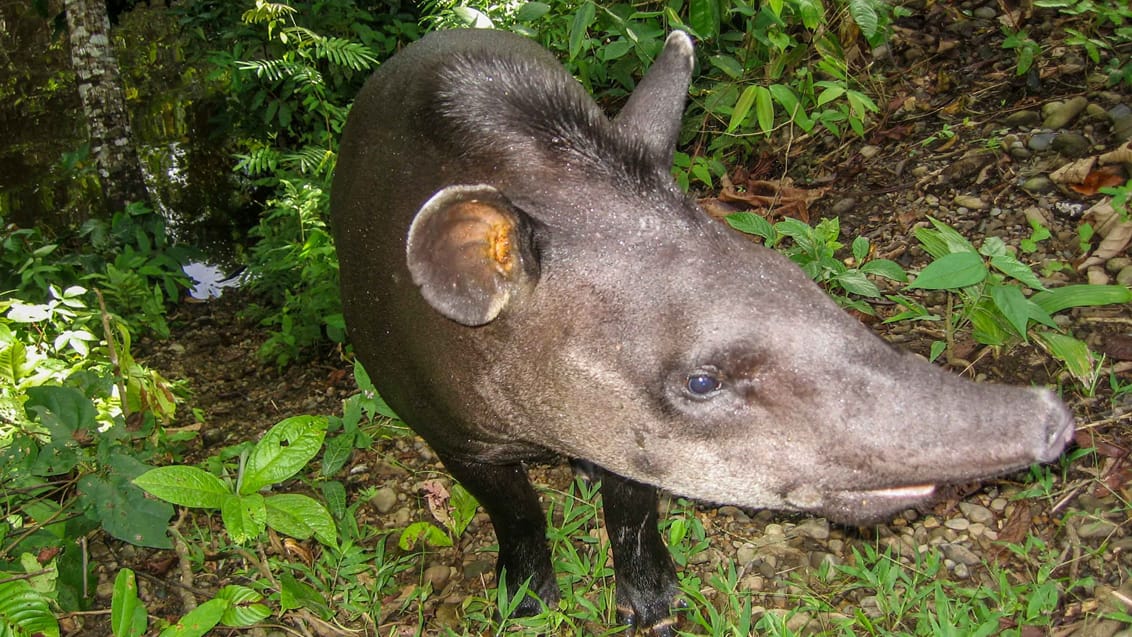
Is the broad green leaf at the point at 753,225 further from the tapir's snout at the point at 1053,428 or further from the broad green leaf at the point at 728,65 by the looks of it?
the tapir's snout at the point at 1053,428

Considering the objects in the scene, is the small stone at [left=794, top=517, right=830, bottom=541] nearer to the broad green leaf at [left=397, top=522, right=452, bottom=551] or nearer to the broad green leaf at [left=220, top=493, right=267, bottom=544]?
the broad green leaf at [left=397, top=522, right=452, bottom=551]

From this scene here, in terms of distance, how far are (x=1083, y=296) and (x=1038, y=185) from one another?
3.99 feet

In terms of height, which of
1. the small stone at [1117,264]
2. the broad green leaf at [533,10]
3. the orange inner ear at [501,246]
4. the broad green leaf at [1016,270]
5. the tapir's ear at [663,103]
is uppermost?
the tapir's ear at [663,103]

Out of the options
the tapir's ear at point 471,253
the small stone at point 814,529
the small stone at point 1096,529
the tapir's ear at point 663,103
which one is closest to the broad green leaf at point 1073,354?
the small stone at point 1096,529

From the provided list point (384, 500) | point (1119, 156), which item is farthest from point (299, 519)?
point (1119, 156)

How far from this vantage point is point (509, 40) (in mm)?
3482

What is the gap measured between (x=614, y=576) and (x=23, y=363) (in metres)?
2.99

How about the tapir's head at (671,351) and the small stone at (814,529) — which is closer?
the tapir's head at (671,351)

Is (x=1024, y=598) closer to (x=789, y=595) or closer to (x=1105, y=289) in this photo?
(x=789, y=595)

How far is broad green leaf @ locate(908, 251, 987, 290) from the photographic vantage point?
10.1 ft

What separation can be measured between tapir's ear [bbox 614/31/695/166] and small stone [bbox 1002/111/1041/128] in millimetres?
2672

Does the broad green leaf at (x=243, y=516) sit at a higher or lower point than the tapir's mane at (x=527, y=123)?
lower

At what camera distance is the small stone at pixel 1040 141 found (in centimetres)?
441

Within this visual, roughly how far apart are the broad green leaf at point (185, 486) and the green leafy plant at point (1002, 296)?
7.65ft
